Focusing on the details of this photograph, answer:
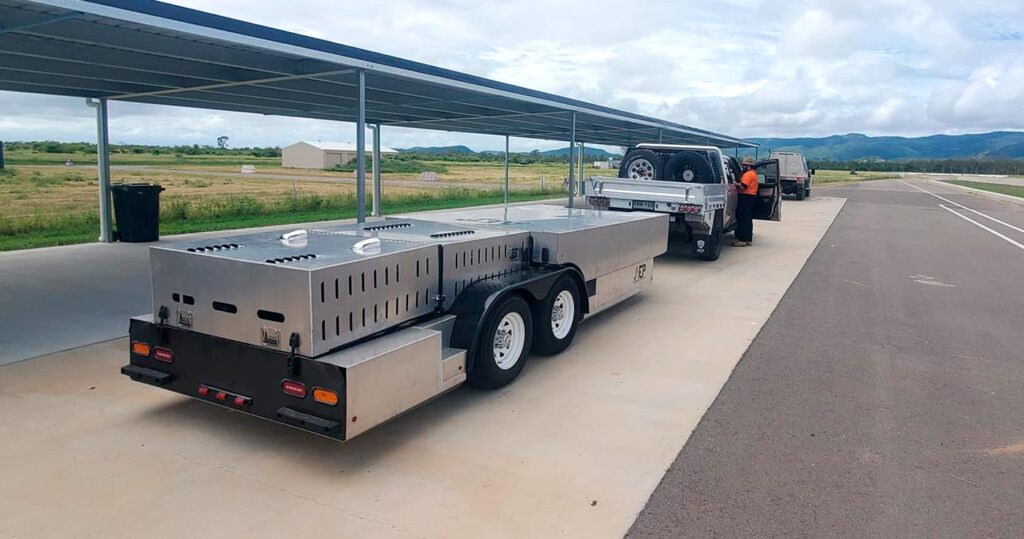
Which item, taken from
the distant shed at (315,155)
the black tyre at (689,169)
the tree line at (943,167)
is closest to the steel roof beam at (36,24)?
the black tyre at (689,169)

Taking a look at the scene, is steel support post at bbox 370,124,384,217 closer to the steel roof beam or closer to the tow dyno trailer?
the steel roof beam

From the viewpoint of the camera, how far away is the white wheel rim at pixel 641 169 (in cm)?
1362

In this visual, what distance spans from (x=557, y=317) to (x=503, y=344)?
104cm

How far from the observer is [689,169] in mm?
13383

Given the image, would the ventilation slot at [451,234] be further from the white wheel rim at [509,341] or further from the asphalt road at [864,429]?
the asphalt road at [864,429]

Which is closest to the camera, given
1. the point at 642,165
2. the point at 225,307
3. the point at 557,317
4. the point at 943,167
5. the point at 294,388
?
the point at 294,388

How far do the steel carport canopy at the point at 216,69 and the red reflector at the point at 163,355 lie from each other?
9.16 ft

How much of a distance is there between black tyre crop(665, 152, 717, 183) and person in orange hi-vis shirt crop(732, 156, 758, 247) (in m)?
1.52

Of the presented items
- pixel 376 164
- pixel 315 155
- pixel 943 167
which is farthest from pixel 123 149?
pixel 943 167

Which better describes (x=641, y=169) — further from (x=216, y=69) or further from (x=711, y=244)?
(x=216, y=69)

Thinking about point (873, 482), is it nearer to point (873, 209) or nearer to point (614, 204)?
point (614, 204)

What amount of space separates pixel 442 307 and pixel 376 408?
1255 mm

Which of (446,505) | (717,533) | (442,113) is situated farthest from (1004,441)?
(442,113)

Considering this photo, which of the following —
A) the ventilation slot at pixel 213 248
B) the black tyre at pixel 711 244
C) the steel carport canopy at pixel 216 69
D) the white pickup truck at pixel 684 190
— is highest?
the steel carport canopy at pixel 216 69
